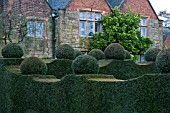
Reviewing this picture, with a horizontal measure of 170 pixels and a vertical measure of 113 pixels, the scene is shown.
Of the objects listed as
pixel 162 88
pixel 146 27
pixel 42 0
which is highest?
pixel 42 0

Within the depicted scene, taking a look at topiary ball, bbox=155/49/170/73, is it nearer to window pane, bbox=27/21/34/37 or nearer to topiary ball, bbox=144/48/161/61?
topiary ball, bbox=144/48/161/61

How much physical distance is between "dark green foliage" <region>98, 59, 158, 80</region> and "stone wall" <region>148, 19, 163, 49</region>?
985 cm

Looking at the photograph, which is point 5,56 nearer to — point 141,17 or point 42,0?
point 42,0

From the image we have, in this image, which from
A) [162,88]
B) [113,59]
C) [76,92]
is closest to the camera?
[162,88]

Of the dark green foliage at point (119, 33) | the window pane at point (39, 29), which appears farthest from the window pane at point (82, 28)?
the window pane at point (39, 29)

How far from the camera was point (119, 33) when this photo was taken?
2331 cm

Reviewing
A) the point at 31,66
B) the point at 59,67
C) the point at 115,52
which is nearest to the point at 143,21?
the point at 115,52

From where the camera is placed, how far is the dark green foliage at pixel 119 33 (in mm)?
23297

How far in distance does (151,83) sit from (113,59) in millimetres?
8671

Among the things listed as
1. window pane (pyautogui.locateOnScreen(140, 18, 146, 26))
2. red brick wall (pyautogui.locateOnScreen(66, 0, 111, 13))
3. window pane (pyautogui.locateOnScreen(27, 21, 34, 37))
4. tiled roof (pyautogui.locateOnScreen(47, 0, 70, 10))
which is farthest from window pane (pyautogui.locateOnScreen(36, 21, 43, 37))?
window pane (pyautogui.locateOnScreen(140, 18, 146, 26))

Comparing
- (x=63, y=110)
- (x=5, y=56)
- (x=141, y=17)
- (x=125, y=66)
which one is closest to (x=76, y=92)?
(x=63, y=110)

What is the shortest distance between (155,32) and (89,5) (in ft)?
21.6

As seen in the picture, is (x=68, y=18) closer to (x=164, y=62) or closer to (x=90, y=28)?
(x=90, y=28)

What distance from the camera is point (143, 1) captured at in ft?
Answer: 89.0
